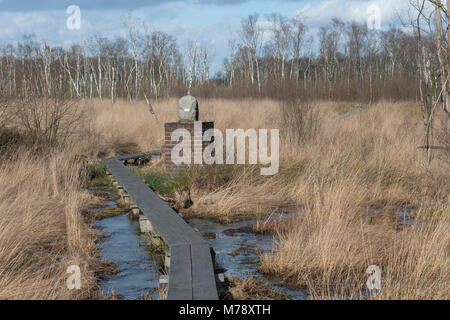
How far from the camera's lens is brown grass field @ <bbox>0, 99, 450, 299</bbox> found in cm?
435

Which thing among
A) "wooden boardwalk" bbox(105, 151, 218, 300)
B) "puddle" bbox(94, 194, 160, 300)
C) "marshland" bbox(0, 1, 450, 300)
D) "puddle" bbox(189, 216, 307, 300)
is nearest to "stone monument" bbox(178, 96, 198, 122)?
"marshland" bbox(0, 1, 450, 300)

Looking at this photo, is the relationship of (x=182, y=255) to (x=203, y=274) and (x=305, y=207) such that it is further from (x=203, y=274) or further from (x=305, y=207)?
(x=305, y=207)

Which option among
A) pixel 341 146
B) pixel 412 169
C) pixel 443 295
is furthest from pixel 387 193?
pixel 443 295

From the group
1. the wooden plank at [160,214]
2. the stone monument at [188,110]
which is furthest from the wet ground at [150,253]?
the stone monument at [188,110]

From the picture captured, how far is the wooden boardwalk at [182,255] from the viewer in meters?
3.55

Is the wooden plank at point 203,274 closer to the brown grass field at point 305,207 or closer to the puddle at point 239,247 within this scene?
the puddle at point 239,247

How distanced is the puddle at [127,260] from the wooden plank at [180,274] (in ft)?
0.93

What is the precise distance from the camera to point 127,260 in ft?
17.3

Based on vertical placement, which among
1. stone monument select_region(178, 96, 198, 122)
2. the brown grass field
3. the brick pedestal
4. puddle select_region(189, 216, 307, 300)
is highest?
stone monument select_region(178, 96, 198, 122)

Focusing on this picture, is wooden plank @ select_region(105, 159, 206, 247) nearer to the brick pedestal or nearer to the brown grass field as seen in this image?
the brown grass field

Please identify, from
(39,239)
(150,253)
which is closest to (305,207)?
(150,253)
